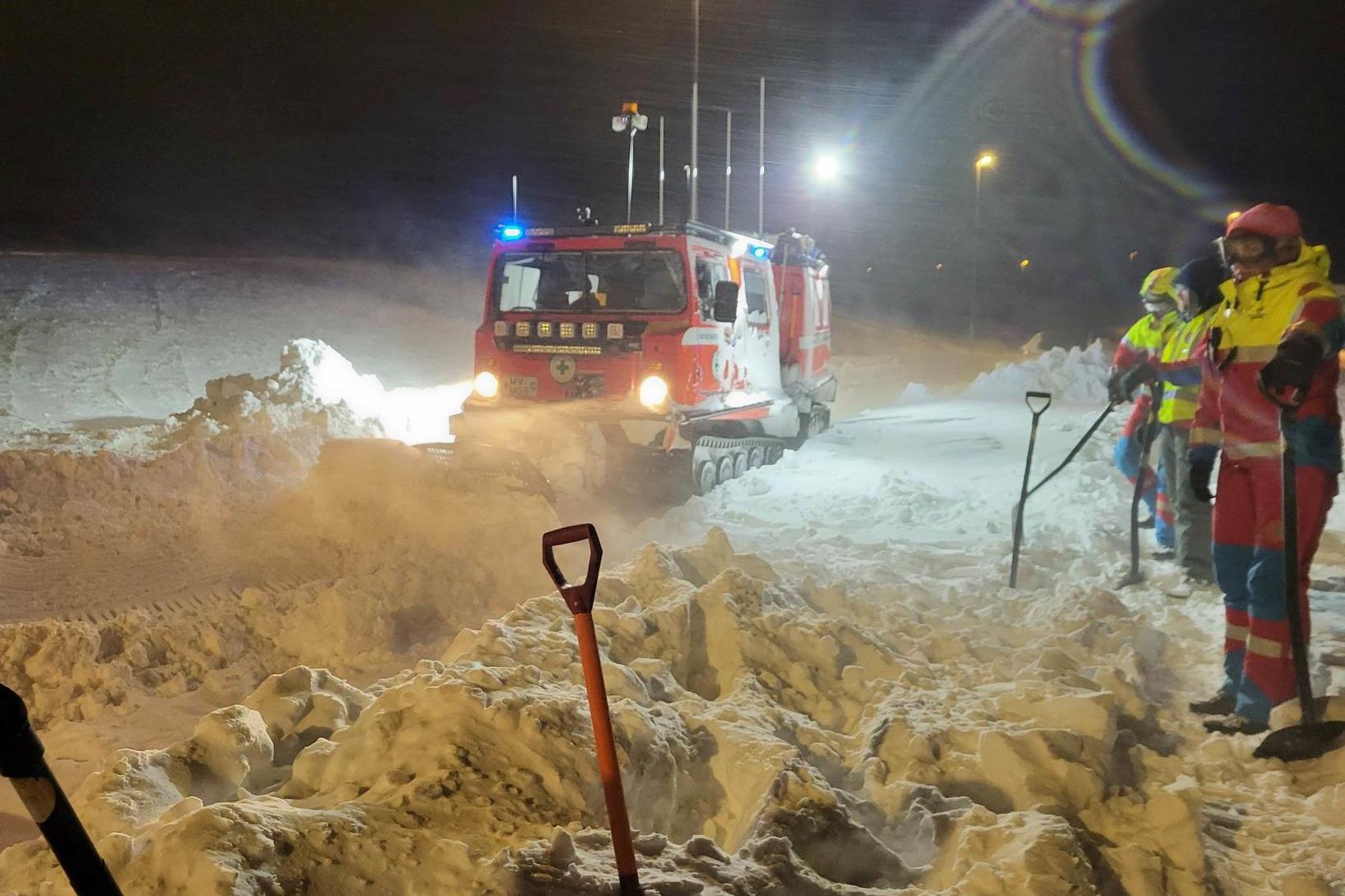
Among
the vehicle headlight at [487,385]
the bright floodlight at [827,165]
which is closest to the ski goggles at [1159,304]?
the vehicle headlight at [487,385]

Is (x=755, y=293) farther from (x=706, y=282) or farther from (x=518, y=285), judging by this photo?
(x=518, y=285)

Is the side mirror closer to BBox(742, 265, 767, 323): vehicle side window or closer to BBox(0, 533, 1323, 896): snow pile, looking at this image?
BBox(742, 265, 767, 323): vehicle side window

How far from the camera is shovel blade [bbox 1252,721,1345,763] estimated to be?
126 inches

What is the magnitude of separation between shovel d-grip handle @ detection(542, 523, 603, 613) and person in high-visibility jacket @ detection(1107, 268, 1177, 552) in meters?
5.40

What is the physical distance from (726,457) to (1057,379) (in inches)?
409

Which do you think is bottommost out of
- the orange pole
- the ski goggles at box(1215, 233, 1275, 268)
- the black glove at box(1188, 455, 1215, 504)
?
the orange pole

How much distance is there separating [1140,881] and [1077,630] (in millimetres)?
2209

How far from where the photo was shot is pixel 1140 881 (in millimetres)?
2410

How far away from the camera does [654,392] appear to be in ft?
23.2

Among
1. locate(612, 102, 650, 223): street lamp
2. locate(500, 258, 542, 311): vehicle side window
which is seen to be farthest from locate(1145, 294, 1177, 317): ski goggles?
locate(500, 258, 542, 311): vehicle side window

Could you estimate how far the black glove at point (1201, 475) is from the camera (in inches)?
197

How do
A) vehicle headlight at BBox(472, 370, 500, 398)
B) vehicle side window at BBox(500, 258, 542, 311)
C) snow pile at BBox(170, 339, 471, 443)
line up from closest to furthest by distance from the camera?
vehicle headlight at BBox(472, 370, 500, 398) < vehicle side window at BBox(500, 258, 542, 311) < snow pile at BBox(170, 339, 471, 443)

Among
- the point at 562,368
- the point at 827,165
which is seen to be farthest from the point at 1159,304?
the point at 827,165

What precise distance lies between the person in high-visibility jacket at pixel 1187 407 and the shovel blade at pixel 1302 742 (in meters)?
2.04
